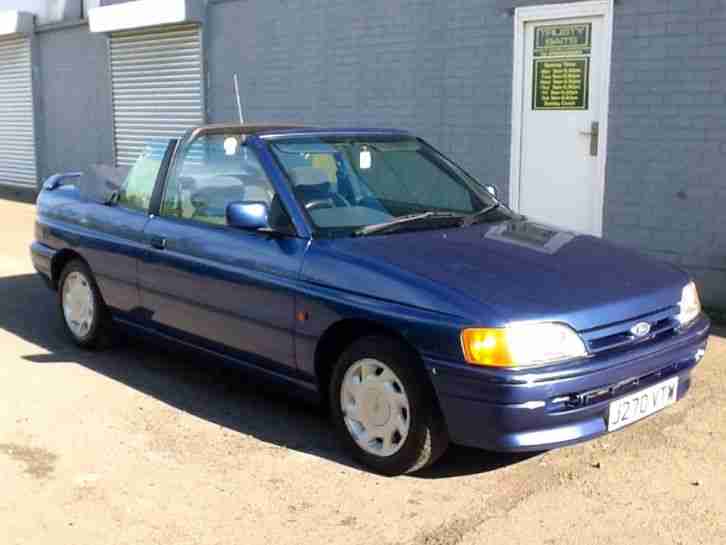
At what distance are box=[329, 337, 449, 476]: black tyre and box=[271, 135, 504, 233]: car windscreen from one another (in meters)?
0.75

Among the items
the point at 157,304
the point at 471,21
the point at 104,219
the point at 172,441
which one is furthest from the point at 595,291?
the point at 471,21

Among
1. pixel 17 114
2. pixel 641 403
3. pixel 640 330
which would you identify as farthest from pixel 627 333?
pixel 17 114

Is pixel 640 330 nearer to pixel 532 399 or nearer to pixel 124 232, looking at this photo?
pixel 532 399

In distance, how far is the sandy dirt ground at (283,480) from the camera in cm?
376

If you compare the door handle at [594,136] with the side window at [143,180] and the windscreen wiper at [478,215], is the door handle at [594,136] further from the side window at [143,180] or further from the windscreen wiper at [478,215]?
the side window at [143,180]

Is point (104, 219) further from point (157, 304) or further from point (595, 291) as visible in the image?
point (595, 291)

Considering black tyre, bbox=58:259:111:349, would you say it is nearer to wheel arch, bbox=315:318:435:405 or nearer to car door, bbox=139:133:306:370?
car door, bbox=139:133:306:370

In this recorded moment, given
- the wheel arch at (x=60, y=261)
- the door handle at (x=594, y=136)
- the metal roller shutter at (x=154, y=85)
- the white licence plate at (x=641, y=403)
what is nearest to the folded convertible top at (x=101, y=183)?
the wheel arch at (x=60, y=261)

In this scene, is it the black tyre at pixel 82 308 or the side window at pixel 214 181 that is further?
the black tyre at pixel 82 308

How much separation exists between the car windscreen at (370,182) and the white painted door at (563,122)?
2966 mm

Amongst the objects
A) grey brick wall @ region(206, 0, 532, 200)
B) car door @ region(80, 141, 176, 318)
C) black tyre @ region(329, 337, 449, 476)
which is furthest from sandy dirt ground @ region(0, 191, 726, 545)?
grey brick wall @ region(206, 0, 532, 200)

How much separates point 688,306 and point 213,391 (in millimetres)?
2738

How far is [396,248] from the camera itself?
4.40 m

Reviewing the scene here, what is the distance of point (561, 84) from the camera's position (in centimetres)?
857
